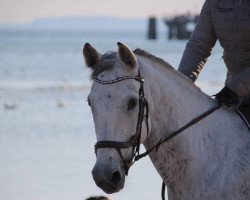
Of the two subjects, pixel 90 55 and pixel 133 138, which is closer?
pixel 133 138

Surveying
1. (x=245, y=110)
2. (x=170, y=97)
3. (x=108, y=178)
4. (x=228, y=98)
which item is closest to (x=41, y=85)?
(x=245, y=110)

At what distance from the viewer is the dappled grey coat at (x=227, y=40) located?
19.5 ft

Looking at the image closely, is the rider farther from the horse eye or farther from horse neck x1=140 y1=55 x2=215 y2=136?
the horse eye

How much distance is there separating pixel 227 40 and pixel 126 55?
1214mm

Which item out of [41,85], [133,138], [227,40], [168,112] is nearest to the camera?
[133,138]

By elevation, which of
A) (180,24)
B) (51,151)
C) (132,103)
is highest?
(132,103)

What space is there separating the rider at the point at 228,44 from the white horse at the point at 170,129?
0.54ft

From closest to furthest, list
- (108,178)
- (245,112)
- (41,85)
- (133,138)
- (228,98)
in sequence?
(108,178) → (133,138) → (228,98) → (245,112) → (41,85)

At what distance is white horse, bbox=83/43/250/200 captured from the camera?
5047 millimetres

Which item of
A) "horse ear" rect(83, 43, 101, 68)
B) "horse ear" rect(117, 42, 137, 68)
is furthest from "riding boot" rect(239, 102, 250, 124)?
"horse ear" rect(83, 43, 101, 68)

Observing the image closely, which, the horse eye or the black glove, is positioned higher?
the horse eye

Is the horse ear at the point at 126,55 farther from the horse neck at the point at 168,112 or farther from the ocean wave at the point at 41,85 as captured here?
the ocean wave at the point at 41,85

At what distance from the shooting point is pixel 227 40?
6090 mm

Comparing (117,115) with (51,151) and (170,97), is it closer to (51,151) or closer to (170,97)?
(170,97)
